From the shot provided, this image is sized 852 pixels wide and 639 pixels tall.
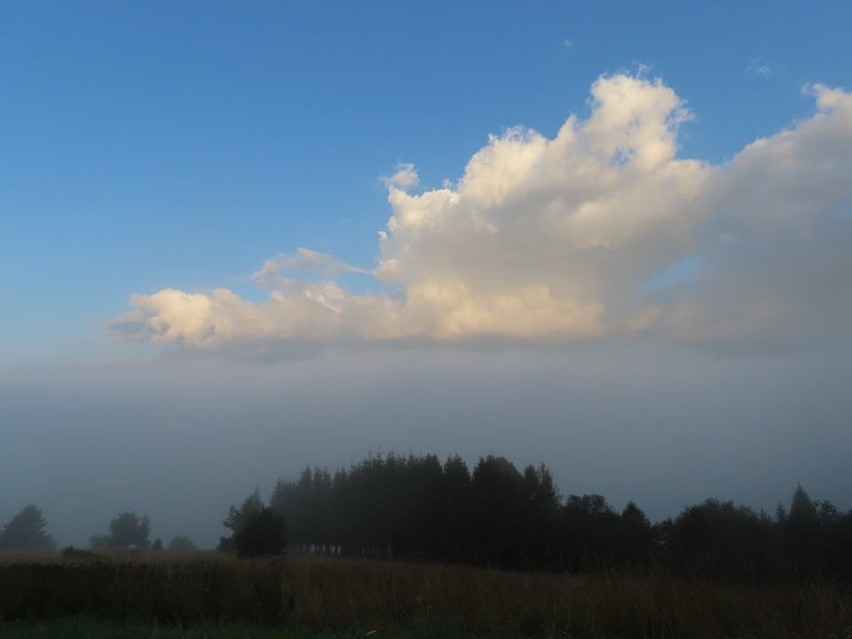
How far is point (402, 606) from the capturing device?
33.8 ft

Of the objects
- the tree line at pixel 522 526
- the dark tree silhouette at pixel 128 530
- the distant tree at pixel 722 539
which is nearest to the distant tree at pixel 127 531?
the dark tree silhouette at pixel 128 530

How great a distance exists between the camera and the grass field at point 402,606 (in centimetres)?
761

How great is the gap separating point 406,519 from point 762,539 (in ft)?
140

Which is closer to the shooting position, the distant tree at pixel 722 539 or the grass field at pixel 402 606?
the grass field at pixel 402 606

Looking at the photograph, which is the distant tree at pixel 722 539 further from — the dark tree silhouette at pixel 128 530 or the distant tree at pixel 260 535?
the dark tree silhouette at pixel 128 530

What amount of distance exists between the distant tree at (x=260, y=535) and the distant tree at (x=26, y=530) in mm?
67469

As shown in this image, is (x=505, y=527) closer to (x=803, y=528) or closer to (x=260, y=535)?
(x=260, y=535)

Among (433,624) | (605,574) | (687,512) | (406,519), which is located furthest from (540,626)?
(406,519)

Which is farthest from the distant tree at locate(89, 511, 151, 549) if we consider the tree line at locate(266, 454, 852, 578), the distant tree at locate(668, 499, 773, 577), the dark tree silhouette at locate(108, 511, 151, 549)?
the distant tree at locate(668, 499, 773, 577)

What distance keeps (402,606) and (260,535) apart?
120 feet

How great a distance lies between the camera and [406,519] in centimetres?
5891

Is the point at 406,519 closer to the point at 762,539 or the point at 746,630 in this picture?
the point at 762,539

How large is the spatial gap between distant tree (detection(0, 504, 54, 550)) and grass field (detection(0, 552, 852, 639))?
101003 millimetres

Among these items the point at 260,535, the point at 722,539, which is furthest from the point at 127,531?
the point at 722,539
